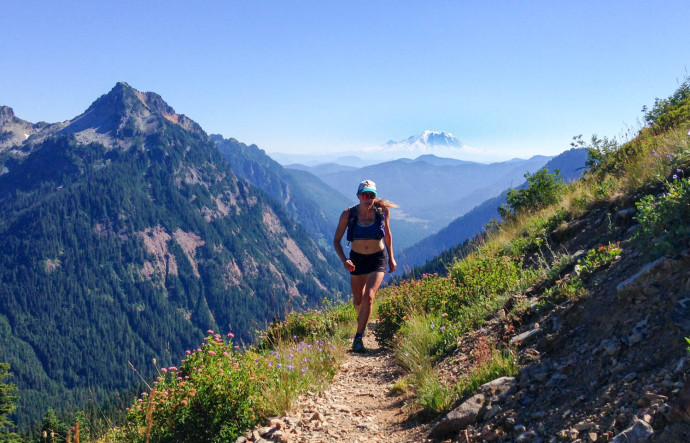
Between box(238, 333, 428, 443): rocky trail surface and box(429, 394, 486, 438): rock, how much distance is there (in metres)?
0.24

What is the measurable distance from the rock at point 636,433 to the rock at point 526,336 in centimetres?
215

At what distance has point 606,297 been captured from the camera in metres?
4.67

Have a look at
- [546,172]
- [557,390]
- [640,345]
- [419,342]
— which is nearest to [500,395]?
[557,390]

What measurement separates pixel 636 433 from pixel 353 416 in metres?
3.54

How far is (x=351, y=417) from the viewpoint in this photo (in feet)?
18.3

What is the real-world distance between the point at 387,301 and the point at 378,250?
1998 millimetres

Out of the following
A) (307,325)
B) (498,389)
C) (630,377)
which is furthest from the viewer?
(307,325)

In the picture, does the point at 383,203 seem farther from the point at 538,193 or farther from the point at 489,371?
the point at 538,193

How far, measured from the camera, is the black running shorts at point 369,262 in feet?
26.8

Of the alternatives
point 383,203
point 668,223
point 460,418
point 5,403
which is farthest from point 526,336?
point 5,403

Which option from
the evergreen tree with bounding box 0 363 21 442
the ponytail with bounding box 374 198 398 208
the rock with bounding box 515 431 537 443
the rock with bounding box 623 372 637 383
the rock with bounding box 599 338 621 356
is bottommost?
the evergreen tree with bounding box 0 363 21 442

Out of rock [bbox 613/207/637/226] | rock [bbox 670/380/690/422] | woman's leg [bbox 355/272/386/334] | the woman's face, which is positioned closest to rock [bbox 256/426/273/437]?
woman's leg [bbox 355/272/386/334]

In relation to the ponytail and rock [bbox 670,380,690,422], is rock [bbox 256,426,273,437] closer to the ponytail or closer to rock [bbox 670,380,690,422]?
rock [bbox 670,380,690,422]

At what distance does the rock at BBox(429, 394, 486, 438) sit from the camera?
4.36m
